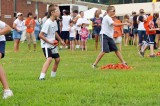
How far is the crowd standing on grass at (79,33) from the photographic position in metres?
10.4

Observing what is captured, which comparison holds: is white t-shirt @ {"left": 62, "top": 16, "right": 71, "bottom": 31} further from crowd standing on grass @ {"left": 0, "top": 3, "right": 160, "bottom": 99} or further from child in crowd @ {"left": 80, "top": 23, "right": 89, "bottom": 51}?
child in crowd @ {"left": 80, "top": 23, "right": 89, "bottom": 51}

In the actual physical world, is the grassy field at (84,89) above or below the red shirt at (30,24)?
below

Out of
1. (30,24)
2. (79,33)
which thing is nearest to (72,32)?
(79,33)

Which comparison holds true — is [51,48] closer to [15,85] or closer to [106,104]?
[15,85]

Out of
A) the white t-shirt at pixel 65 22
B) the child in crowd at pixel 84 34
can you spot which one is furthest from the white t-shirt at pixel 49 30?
the white t-shirt at pixel 65 22

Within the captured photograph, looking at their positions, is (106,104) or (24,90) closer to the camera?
(106,104)

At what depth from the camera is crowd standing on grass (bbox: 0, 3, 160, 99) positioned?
10.4m

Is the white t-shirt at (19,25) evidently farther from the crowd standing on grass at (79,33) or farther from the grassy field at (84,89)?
the grassy field at (84,89)

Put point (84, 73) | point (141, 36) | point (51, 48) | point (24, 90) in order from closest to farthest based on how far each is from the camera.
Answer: point (24, 90), point (51, 48), point (84, 73), point (141, 36)

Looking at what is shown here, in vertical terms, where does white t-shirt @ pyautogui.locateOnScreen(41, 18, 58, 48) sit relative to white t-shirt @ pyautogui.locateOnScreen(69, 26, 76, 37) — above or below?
above

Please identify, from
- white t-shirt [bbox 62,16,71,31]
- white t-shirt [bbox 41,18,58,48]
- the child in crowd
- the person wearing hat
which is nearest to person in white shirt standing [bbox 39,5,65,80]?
white t-shirt [bbox 41,18,58,48]

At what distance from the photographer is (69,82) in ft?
31.7

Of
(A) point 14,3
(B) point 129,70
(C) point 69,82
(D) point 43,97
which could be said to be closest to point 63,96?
(D) point 43,97

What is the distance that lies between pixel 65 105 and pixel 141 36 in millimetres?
12565
